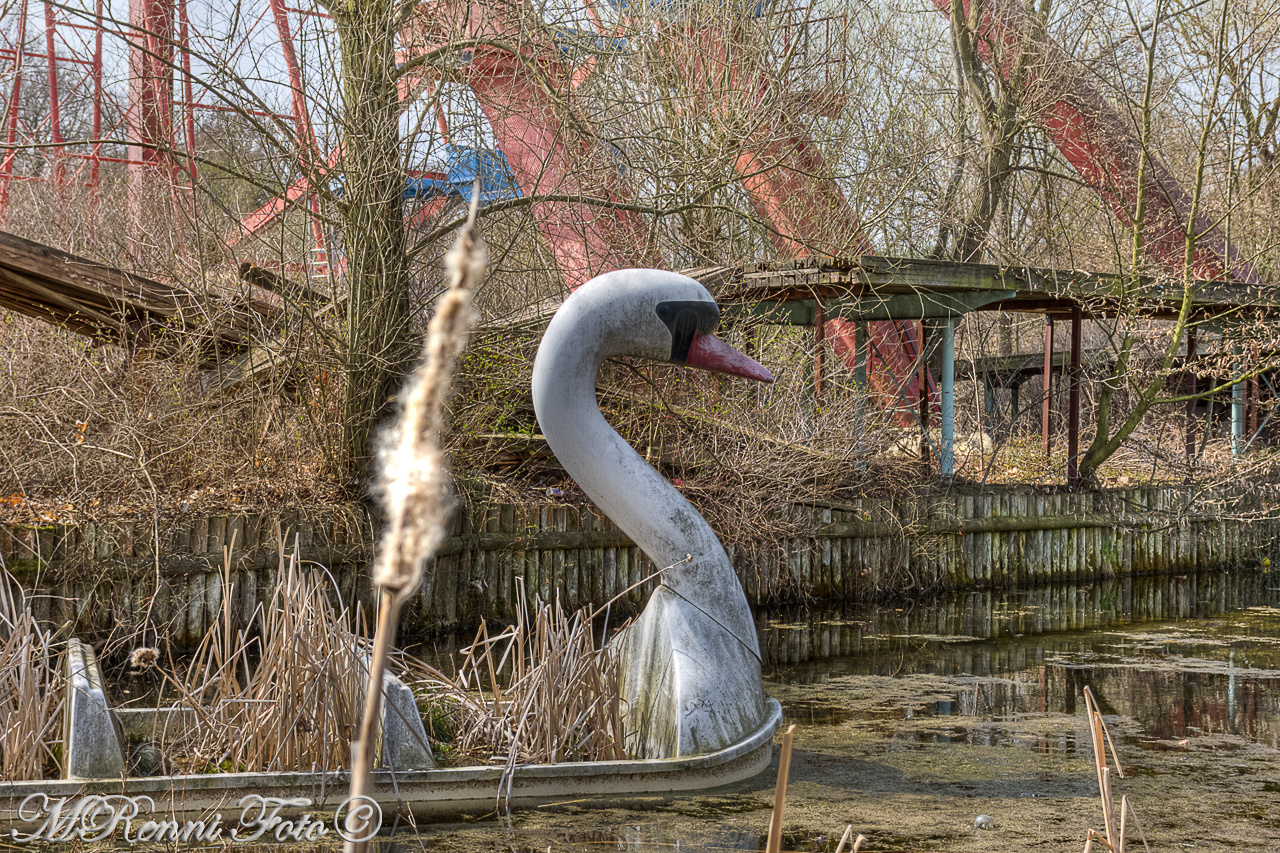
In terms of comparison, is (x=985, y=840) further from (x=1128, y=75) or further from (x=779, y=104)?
(x=1128, y=75)

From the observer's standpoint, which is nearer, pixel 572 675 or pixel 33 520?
pixel 572 675

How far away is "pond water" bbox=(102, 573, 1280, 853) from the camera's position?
4363 mm

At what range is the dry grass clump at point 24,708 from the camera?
4.17 meters

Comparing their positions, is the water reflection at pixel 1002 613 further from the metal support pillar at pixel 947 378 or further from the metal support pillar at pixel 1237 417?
the metal support pillar at pixel 1237 417

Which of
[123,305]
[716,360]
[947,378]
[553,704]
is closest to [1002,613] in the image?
[947,378]

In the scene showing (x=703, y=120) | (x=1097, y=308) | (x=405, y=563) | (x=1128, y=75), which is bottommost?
(x=405, y=563)

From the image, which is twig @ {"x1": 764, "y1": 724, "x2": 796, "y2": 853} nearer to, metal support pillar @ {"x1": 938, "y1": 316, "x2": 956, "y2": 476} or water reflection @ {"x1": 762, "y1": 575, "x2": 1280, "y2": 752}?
water reflection @ {"x1": 762, "y1": 575, "x2": 1280, "y2": 752}

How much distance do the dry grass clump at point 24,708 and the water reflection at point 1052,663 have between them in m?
3.82

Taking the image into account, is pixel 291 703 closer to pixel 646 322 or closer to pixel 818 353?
pixel 646 322

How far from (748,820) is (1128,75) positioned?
1106 centimetres

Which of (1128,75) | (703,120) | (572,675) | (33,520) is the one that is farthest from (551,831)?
(1128,75)

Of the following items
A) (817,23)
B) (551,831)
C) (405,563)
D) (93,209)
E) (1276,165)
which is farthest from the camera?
(93,209)

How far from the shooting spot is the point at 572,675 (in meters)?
4.69

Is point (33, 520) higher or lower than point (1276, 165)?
lower
